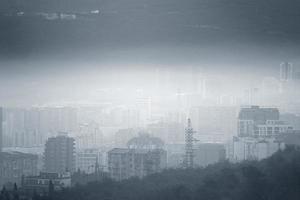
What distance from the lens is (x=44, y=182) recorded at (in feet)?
16.5

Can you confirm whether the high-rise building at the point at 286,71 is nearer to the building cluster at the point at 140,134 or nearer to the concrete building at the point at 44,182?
the building cluster at the point at 140,134

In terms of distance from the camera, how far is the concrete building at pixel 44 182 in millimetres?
4891

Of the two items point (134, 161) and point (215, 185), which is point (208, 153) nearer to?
point (134, 161)

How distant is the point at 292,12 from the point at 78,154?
1.94m

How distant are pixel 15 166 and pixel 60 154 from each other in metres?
0.38

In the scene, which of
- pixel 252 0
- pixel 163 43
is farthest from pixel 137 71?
pixel 252 0

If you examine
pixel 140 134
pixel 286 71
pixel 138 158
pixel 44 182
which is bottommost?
pixel 44 182

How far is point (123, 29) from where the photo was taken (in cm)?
520

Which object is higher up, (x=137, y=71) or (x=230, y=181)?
(x=137, y=71)

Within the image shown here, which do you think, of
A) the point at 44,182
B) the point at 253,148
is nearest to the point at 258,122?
the point at 253,148

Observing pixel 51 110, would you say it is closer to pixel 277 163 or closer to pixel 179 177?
pixel 179 177

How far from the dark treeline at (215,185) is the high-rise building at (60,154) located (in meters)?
0.74

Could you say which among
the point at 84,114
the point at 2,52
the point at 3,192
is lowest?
the point at 3,192

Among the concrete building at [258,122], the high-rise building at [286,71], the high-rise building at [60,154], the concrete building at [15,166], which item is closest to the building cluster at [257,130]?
the concrete building at [258,122]
